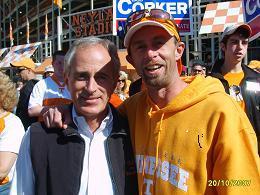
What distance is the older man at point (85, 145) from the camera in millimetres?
2016

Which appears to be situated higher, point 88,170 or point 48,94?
point 48,94

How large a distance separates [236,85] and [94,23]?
11.9 m

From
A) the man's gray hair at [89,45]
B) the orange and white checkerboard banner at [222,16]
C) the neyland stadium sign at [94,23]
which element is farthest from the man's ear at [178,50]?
the neyland stadium sign at [94,23]

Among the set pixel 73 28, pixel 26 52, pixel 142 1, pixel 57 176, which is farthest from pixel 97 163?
pixel 26 52

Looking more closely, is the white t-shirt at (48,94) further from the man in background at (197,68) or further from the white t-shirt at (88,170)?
the white t-shirt at (88,170)

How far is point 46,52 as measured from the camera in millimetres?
23453

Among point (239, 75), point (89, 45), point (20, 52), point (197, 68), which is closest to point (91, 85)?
point (89, 45)

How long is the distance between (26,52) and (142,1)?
16797 millimetres

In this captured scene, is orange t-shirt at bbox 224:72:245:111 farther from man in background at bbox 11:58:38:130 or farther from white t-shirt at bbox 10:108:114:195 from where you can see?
man in background at bbox 11:58:38:130

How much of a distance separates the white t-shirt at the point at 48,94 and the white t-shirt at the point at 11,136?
1877 millimetres

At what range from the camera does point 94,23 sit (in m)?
15.2

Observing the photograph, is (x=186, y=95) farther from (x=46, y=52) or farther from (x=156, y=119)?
(x=46, y=52)

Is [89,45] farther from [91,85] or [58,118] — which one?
[58,118]

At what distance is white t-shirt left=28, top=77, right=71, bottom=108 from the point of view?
5.14 metres
